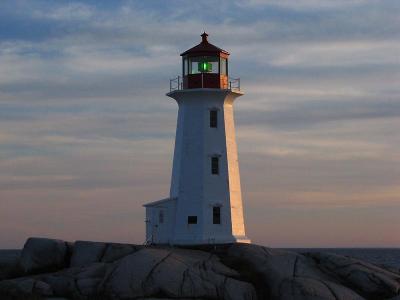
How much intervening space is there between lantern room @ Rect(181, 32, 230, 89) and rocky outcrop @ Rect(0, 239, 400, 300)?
8.75 meters

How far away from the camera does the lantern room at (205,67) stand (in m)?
41.2

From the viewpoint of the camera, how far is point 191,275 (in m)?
32.3

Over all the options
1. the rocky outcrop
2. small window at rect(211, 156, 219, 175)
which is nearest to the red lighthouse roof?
small window at rect(211, 156, 219, 175)

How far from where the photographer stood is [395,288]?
33.9 meters

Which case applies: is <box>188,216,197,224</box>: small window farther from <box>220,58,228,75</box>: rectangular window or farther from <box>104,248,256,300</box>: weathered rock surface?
<box>220,58,228,75</box>: rectangular window

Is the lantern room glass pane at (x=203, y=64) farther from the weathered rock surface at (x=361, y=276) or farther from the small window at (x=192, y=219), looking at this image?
the weathered rock surface at (x=361, y=276)

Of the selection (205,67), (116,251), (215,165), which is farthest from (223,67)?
(116,251)

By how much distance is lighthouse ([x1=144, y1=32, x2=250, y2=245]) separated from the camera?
4047 cm

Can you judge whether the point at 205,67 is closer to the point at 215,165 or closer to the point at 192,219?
the point at 215,165

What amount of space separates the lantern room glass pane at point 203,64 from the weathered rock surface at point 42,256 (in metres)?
11.1

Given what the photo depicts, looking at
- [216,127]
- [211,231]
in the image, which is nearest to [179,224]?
[211,231]

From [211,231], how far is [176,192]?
2693 mm

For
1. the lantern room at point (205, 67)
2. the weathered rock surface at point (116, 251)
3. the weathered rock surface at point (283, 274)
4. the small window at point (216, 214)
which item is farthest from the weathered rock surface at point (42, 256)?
the lantern room at point (205, 67)

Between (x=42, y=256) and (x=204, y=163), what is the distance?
9.20 meters
